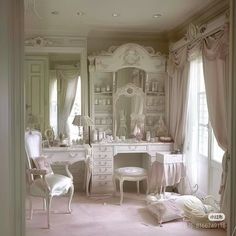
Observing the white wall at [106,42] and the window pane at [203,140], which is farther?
the white wall at [106,42]

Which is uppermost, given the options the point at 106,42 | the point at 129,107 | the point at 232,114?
the point at 106,42

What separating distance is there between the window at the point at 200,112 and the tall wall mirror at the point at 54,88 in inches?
64.9

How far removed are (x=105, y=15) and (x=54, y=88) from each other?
1406mm

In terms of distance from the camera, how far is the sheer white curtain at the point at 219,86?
11.1 ft

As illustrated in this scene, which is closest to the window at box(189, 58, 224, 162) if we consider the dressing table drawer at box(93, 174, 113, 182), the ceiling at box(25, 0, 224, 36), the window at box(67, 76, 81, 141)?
the ceiling at box(25, 0, 224, 36)

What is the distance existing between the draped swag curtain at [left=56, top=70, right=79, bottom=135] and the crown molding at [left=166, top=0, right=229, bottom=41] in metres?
1.64

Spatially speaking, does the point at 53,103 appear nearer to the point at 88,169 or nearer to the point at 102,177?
the point at 88,169

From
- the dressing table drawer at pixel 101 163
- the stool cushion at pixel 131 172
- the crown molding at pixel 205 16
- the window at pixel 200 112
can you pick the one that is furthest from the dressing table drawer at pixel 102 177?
the crown molding at pixel 205 16

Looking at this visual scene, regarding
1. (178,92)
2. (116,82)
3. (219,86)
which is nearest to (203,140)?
(178,92)

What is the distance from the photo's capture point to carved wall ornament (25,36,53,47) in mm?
4871

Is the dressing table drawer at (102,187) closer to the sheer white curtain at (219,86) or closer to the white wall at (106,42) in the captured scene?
the sheer white curtain at (219,86)

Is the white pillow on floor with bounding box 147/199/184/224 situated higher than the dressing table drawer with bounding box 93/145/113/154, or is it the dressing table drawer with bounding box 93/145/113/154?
the dressing table drawer with bounding box 93/145/113/154

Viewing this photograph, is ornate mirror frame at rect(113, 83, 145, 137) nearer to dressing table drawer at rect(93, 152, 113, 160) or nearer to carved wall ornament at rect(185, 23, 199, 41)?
dressing table drawer at rect(93, 152, 113, 160)

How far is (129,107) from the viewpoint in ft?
17.2
